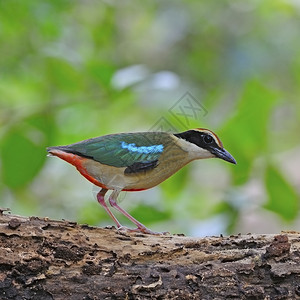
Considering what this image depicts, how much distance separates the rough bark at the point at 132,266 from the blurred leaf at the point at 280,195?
1367mm

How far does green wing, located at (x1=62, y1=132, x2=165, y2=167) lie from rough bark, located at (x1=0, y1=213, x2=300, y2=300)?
54 centimetres

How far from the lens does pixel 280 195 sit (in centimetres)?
501

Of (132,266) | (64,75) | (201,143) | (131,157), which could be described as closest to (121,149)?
(131,157)

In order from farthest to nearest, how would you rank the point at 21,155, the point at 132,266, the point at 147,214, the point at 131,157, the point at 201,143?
the point at 147,214 → the point at 21,155 → the point at 201,143 → the point at 131,157 → the point at 132,266

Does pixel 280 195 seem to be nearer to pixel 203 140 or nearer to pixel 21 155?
pixel 203 140

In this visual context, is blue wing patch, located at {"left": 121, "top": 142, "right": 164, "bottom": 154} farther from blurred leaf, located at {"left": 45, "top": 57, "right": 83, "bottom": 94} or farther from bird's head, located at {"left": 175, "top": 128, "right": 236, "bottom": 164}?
blurred leaf, located at {"left": 45, "top": 57, "right": 83, "bottom": 94}

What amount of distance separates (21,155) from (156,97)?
1351 mm

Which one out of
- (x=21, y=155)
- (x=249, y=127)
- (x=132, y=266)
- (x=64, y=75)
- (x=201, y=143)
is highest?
(x=64, y=75)

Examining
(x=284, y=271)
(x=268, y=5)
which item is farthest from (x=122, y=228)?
(x=268, y=5)

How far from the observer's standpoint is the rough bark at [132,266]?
319cm

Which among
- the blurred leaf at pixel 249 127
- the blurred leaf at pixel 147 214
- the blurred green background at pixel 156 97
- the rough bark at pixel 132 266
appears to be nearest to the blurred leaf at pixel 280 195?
the blurred green background at pixel 156 97

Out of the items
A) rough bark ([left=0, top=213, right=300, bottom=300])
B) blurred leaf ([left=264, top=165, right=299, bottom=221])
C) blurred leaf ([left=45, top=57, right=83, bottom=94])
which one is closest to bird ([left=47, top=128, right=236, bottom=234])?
rough bark ([left=0, top=213, right=300, bottom=300])

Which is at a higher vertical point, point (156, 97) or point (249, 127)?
point (156, 97)

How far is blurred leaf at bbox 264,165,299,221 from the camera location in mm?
5000
